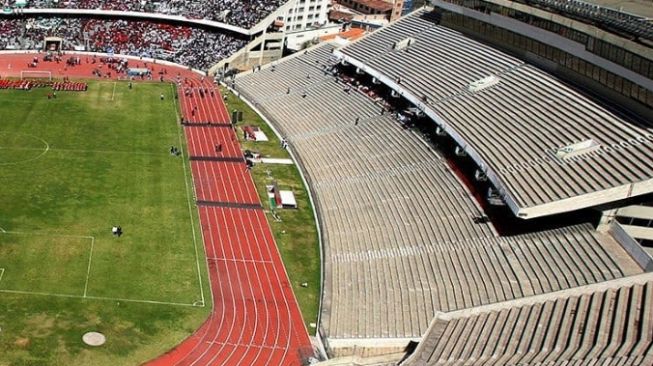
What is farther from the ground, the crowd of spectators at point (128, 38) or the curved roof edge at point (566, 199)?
the curved roof edge at point (566, 199)

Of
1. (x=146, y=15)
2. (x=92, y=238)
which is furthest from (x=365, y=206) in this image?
(x=146, y=15)

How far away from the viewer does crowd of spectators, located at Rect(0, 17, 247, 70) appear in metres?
77.8

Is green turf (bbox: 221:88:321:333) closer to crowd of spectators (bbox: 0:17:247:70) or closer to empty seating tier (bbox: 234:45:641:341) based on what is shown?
empty seating tier (bbox: 234:45:641:341)

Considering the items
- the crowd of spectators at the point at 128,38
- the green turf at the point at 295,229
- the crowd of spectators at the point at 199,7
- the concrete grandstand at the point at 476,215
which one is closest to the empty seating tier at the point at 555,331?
the concrete grandstand at the point at 476,215

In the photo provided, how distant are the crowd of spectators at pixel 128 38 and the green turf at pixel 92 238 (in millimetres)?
18083

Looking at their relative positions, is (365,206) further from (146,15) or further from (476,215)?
(146,15)

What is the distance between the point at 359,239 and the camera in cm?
3978

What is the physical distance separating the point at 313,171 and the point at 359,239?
12311 mm

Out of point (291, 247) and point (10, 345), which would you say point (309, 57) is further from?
point (10, 345)

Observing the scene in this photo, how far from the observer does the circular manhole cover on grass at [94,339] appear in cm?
3102

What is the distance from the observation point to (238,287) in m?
37.0

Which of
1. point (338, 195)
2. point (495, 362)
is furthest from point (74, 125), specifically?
point (495, 362)

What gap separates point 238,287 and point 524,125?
785 inches

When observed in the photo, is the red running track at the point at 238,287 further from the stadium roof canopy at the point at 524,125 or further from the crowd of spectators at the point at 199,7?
the crowd of spectators at the point at 199,7
